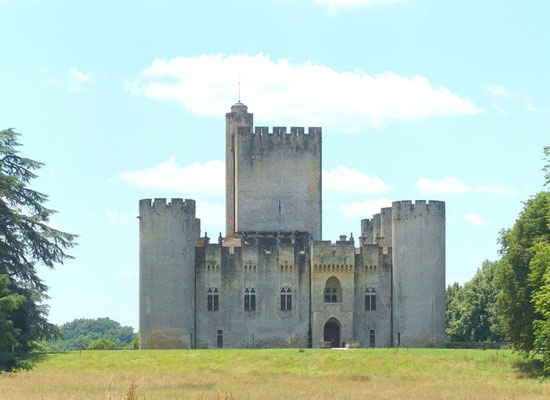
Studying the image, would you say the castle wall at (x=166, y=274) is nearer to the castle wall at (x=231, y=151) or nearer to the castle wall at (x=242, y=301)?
the castle wall at (x=242, y=301)

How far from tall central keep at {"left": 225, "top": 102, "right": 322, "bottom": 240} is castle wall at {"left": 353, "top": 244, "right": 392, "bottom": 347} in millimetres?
6140

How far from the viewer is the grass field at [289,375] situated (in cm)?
4100

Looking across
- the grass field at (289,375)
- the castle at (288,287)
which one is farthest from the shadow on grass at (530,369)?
the castle at (288,287)

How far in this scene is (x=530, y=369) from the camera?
181 feet

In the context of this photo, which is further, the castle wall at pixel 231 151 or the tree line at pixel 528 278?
the castle wall at pixel 231 151

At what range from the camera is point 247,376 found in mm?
52719

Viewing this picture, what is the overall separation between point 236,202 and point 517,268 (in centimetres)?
2595

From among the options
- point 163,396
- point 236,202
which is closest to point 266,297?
point 236,202

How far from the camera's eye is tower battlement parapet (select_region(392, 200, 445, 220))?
234ft

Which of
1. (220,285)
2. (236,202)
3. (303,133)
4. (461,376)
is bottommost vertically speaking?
(461,376)

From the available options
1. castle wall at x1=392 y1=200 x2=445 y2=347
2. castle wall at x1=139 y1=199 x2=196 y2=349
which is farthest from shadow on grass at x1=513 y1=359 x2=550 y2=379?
castle wall at x1=139 y1=199 x2=196 y2=349

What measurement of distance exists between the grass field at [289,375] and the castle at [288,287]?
8.07 meters

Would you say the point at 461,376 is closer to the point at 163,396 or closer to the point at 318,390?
the point at 318,390

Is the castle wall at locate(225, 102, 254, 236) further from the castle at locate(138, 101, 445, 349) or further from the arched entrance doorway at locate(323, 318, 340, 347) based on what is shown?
the arched entrance doorway at locate(323, 318, 340, 347)
